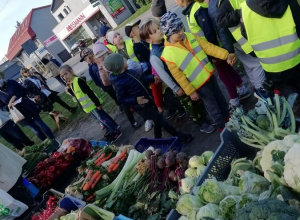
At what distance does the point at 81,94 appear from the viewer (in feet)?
19.0

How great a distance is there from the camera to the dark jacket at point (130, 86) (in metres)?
4.12

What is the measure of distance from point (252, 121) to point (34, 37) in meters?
46.0

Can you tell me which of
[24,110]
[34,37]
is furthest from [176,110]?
[34,37]

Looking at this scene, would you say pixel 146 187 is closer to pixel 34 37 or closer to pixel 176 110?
pixel 176 110

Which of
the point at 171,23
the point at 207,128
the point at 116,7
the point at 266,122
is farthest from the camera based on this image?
the point at 116,7

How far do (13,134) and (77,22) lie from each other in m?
32.8

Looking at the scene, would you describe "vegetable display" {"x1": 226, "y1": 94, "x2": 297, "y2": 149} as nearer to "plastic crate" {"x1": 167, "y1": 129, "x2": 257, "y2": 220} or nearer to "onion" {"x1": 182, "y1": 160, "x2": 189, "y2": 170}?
"plastic crate" {"x1": 167, "y1": 129, "x2": 257, "y2": 220}

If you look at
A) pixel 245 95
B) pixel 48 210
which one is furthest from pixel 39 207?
pixel 245 95

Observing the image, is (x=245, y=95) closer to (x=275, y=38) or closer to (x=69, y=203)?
(x=275, y=38)

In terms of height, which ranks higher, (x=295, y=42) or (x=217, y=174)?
(x=295, y=42)

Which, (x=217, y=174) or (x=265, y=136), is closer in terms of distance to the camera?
(x=265, y=136)

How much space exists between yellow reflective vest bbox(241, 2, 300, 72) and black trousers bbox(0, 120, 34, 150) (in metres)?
7.32

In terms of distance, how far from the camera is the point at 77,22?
123 feet

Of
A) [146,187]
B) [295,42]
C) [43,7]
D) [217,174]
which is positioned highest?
[43,7]
